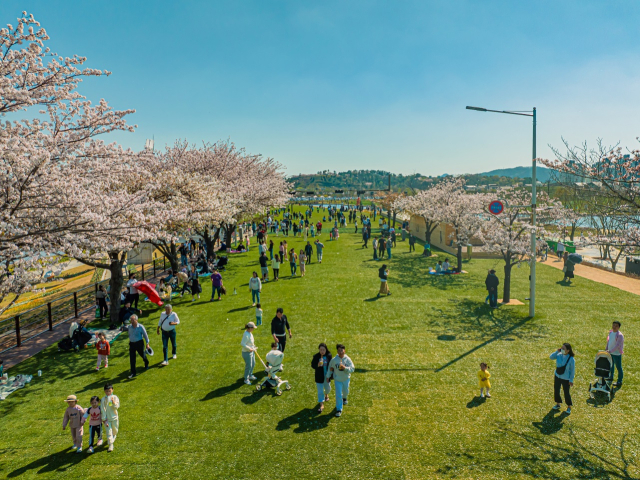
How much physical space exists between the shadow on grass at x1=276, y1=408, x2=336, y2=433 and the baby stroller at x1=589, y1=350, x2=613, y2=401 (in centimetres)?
647

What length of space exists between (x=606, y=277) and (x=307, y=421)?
23971 millimetres

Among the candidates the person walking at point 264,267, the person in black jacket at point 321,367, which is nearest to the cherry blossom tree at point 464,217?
the person walking at point 264,267

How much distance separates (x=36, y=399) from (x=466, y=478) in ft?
33.2

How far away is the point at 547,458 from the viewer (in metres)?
6.92

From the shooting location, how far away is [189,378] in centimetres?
1016

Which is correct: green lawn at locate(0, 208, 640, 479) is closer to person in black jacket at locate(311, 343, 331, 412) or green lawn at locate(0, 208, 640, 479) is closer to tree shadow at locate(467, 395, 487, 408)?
tree shadow at locate(467, 395, 487, 408)

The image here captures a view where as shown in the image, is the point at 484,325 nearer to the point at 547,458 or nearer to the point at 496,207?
the point at 496,207

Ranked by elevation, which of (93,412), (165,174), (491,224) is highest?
(165,174)

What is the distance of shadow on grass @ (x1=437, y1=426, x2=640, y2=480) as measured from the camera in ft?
21.5

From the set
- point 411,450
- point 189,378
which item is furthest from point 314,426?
point 189,378

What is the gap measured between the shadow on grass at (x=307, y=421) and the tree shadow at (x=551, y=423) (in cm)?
442

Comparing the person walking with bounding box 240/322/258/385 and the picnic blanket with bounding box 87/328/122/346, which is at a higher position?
the person walking with bounding box 240/322/258/385

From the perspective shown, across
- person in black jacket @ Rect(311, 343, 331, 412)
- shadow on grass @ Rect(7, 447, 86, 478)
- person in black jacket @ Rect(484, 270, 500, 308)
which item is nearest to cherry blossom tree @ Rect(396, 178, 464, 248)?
person in black jacket @ Rect(484, 270, 500, 308)

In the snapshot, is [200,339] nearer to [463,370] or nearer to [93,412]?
[93,412]
